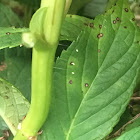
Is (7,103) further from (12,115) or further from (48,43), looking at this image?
(48,43)

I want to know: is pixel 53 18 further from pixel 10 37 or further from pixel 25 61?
pixel 25 61

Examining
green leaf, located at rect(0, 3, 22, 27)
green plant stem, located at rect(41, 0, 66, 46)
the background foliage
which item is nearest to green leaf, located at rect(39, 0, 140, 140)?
the background foliage

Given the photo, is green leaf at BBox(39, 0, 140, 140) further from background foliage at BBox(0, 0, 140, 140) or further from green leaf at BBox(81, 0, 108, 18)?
green leaf at BBox(81, 0, 108, 18)

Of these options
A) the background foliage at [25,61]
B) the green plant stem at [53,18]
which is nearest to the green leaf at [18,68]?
the background foliage at [25,61]

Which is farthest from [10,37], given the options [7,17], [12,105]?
[7,17]

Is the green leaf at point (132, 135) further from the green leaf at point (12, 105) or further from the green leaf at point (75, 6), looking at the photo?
the green leaf at point (75, 6)

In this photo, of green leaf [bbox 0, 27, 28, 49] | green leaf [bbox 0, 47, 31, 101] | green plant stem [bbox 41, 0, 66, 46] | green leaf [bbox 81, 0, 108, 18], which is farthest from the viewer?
green leaf [bbox 81, 0, 108, 18]
